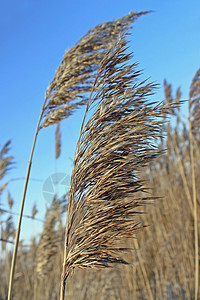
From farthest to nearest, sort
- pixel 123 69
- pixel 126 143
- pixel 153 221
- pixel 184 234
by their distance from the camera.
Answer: pixel 153 221, pixel 184 234, pixel 123 69, pixel 126 143

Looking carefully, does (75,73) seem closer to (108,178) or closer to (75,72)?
(75,72)

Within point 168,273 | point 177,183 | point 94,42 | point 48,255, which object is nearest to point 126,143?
point 94,42

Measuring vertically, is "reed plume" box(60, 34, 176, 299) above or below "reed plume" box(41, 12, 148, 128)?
below

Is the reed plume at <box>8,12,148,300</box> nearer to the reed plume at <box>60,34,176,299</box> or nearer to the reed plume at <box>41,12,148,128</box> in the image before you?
the reed plume at <box>41,12,148,128</box>

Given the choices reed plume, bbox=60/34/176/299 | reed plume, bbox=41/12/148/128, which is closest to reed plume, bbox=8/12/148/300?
reed plume, bbox=41/12/148/128

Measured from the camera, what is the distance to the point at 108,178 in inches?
49.0

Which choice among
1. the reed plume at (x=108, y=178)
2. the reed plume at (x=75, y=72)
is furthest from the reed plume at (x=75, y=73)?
the reed plume at (x=108, y=178)

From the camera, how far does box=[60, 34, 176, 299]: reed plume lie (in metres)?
1.23

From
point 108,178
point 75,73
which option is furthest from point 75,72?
point 108,178

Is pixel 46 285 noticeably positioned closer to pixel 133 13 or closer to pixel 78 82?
pixel 78 82

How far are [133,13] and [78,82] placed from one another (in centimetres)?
68

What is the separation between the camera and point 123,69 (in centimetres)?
137

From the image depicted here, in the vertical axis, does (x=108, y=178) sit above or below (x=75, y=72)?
below

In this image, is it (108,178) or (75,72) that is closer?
(108,178)
